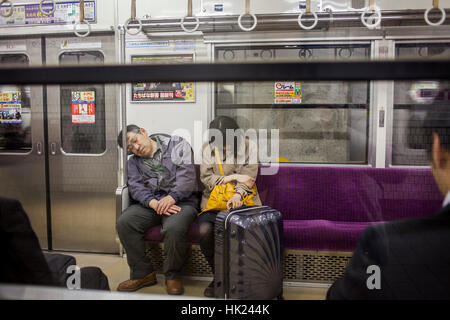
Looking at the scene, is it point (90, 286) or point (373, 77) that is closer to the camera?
point (373, 77)

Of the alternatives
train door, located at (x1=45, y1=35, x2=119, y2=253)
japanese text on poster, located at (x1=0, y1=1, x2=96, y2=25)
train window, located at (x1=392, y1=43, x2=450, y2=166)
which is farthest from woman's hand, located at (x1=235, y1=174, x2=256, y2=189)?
japanese text on poster, located at (x1=0, y1=1, x2=96, y2=25)

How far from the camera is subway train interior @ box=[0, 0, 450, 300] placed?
1598mm

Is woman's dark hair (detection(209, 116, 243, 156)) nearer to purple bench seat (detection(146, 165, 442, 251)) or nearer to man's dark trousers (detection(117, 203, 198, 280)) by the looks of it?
purple bench seat (detection(146, 165, 442, 251))

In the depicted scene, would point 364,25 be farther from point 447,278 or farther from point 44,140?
point 44,140

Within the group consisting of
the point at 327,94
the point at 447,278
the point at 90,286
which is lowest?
the point at 90,286

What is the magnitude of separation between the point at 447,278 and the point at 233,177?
1.62 meters

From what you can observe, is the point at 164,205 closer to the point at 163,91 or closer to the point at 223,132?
the point at 223,132

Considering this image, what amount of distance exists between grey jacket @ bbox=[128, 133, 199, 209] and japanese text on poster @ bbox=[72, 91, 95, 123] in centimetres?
54

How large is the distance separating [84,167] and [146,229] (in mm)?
881

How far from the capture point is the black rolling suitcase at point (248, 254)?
5.84 ft

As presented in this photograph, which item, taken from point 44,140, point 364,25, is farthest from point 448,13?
point 44,140

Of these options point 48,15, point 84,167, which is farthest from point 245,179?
point 48,15

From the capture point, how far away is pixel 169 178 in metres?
2.51
